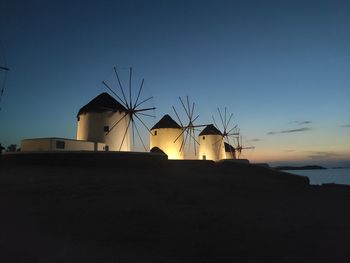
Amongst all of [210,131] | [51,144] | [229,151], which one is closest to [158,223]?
[51,144]

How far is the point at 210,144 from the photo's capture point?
169 feet

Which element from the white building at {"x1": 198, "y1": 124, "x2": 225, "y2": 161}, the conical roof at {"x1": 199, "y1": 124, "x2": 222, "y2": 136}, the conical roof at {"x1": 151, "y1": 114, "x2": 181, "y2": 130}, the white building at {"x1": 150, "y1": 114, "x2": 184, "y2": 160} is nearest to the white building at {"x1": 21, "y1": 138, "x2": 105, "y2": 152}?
the white building at {"x1": 150, "y1": 114, "x2": 184, "y2": 160}

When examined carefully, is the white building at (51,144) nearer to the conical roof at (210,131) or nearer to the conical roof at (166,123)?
the conical roof at (166,123)

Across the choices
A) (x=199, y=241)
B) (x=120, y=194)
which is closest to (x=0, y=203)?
(x=120, y=194)

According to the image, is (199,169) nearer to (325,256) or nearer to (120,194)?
(120,194)

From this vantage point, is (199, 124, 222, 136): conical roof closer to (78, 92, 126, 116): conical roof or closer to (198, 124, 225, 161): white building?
(198, 124, 225, 161): white building

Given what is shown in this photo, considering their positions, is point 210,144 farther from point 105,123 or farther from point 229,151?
point 105,123

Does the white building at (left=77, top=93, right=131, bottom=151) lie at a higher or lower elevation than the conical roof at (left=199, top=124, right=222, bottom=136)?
lower

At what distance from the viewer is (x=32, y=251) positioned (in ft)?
23.7

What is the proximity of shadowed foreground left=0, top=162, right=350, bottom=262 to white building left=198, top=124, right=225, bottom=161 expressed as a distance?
3440 centimetres

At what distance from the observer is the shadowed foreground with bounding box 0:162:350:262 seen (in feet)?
24.4

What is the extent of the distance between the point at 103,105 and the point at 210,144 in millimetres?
24783

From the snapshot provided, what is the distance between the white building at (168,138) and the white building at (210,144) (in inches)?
341

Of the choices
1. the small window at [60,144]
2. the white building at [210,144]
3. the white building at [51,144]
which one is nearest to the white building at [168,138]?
the white building at [210,144]
